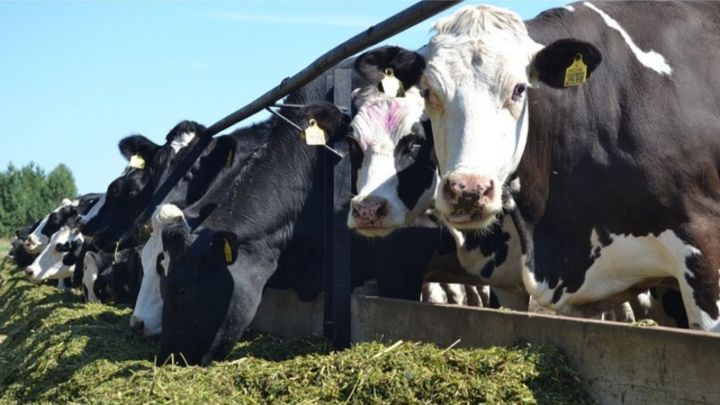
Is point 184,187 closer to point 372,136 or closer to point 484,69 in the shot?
point 372,136

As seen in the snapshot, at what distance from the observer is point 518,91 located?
616cm

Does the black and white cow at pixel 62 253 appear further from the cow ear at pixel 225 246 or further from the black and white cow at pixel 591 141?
the black and white cow at pixel 591 141

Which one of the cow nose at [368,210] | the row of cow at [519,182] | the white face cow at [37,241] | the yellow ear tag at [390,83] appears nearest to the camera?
the row of cow at [519,182]

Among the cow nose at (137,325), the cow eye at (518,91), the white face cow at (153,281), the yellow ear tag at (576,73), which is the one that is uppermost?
the yellow ear tag at (576,73)

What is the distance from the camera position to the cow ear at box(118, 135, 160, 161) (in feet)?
45.5

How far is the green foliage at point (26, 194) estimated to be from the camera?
7669cm

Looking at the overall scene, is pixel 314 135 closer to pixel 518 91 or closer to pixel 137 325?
pixel 518 91

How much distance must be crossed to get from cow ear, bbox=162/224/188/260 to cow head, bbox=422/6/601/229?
9.67 feet

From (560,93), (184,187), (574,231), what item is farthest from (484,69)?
(184,187)

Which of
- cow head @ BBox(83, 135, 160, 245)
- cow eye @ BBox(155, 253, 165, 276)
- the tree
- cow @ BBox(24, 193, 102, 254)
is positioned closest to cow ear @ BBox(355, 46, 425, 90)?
cow eye @ BBox(155, 253, 165, 276)

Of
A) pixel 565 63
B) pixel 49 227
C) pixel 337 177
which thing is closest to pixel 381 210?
pixel 337 177

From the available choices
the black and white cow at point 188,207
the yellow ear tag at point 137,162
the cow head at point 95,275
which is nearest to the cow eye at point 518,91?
the black and white cow at point 188,207

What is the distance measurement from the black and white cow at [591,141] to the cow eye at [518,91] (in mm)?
18

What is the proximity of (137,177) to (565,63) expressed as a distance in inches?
341
